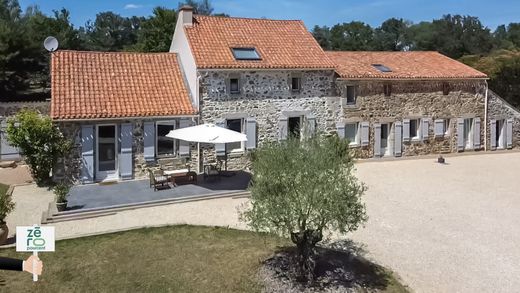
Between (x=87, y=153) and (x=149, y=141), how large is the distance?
2570 mm

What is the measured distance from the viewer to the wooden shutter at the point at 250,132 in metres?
21.9

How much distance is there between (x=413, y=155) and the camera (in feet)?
89.3

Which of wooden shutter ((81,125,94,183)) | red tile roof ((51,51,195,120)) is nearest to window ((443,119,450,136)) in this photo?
red tile roof ((51,51,195,120))

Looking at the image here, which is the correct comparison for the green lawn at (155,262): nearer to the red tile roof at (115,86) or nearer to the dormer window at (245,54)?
the red tile roof at (115,86)

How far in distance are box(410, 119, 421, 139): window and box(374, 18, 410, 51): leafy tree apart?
64.8 m

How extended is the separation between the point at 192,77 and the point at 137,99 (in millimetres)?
2899

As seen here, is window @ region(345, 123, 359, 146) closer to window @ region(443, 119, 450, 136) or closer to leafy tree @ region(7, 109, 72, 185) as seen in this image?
window @ region(443, 119, 450, 136)

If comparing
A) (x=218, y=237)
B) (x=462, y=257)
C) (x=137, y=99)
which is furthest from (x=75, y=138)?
(x=462, y=257)

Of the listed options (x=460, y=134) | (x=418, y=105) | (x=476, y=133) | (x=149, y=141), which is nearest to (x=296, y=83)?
(x=149, y=141)

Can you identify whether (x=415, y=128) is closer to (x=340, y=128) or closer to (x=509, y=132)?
(x=340, y=128)

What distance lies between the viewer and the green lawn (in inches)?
379

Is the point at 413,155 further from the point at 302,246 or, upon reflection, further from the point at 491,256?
the point at 302,246

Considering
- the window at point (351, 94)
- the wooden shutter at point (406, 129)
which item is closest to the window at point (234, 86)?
the window at point (351, 94)

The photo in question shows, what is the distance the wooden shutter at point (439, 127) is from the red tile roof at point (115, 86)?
51.9 feet
